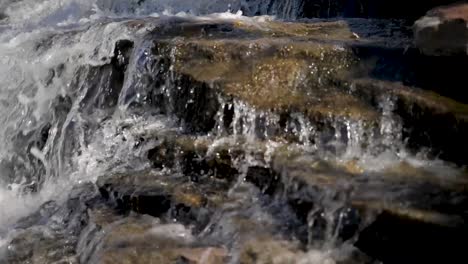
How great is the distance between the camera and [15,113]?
5758 mm

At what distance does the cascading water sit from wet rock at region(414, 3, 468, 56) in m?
0.41

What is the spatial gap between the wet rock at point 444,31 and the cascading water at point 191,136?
411mm

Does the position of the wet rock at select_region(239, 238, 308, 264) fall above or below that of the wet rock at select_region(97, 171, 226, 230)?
below

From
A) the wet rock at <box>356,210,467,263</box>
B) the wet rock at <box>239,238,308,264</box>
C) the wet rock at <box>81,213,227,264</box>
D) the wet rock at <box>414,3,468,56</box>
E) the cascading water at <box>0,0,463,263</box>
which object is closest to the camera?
the wet rock at <box>356,210,467,263</box>

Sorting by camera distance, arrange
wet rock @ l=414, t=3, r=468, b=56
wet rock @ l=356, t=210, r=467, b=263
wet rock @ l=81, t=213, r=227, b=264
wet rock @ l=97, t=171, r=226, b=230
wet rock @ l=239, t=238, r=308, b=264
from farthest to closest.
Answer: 1. wet rock @ l=414, t=3, r=468, b=56
2. wet rock @ l=97, t=171, r=226, b=230
3. wet rock @ l=81, t=213, r=227, b=264
4. wet rock @ l=239, t=238, r=308, b=264
5. wet rock @ l=356, t=210, r=467, b=263

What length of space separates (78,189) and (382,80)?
2037mm

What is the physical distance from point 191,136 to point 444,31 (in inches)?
64.8

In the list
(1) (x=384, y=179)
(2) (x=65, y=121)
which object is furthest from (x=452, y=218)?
(2) (x=65, y=121)

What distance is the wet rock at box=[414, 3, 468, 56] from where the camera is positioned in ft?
12.5

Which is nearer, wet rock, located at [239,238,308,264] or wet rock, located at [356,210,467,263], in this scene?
wet rock, located at [356,210,467,263]

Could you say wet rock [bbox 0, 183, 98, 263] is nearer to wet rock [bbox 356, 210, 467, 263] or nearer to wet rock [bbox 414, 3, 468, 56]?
wet rock [bbox 356, 210, 467, 263]

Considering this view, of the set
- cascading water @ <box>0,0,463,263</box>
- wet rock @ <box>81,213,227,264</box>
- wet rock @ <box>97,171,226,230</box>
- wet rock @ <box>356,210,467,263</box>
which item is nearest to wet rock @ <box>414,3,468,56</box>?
cascading water @ <box>0,0,463,263</box>

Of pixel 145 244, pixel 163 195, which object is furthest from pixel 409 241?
pixel 163 195

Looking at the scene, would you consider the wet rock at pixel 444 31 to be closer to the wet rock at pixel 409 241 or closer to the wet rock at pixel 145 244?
the wet rock at pixel 409 241
